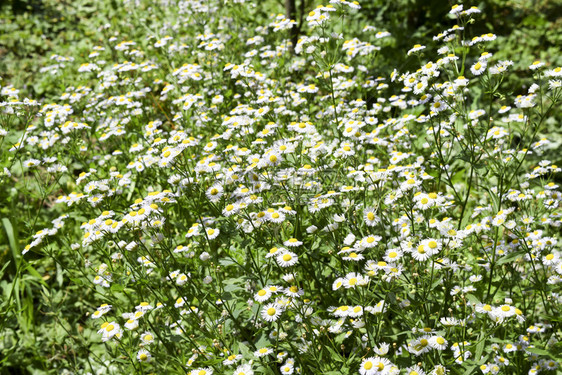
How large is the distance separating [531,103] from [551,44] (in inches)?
185

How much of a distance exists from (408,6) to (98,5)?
5.35 meters

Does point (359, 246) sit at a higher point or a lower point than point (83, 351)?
higher

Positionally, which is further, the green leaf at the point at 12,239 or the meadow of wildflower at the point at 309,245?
the green leaf at the point at 12,239

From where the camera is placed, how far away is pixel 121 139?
4062 mm

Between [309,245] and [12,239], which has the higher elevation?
[309,245]

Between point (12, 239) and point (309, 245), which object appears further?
point (12, 239)

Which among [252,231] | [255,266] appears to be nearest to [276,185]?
[252,231]

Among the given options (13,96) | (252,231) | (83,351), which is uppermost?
(13,96)

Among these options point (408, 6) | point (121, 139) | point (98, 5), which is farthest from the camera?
point (98, 5)

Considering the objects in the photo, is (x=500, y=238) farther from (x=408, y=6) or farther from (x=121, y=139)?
(x=408, y=6)

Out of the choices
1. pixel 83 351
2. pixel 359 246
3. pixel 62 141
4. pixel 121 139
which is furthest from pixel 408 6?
pixel 83 351

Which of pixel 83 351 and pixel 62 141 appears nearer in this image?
pixel 83 351

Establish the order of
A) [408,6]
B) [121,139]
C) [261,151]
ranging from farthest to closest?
[408,6], [121,139], [261,151]

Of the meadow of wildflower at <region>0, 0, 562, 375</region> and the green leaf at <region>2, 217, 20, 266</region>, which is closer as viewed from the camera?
the meadow of wildflower at <region>0, 0, 562, 375</region>
